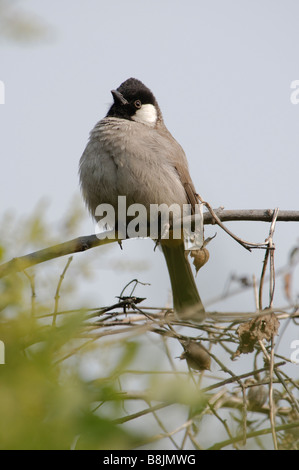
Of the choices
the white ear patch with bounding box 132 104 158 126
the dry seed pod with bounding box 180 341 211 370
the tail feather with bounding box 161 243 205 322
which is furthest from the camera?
the white ear patch with bounding box 132 104 158 126

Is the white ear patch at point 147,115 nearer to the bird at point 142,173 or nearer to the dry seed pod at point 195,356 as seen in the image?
the bird at point 142,173

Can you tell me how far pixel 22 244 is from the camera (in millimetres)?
1370

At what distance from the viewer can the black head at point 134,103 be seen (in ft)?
16.1

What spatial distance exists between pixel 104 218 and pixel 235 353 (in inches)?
84.5

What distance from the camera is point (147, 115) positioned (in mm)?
4969

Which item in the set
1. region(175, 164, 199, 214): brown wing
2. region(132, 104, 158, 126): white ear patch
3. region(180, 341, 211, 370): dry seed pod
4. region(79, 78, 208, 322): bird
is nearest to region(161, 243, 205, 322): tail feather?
region(79, 78, 208, 322): bird

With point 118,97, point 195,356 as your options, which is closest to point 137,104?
point 118,97

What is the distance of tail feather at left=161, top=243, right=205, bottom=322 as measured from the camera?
14.5 feet

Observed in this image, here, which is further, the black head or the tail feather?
the black head

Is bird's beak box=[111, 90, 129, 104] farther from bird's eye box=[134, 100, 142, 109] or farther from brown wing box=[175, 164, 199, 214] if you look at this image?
brown wing box=[175, 164, 199, 214]

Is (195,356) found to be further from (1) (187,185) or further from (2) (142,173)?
(1) (187,185)

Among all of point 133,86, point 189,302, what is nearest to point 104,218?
point 189,302

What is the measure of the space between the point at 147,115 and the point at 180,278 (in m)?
1.45

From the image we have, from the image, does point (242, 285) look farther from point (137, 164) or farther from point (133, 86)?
point (133, 86)
